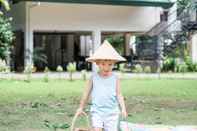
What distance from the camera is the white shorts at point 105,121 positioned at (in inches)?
218

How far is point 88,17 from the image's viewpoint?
2727cm

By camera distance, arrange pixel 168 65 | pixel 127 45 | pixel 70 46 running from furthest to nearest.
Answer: pixel 127 45 → pixel 70 46 → pixel 168 65

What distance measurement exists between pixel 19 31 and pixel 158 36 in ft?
22.4

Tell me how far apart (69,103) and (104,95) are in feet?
20.9

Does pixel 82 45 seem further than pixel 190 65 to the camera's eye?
Yes

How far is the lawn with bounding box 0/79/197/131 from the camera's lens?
9469 mm

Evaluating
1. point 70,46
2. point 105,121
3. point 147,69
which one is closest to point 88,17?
point 70,46

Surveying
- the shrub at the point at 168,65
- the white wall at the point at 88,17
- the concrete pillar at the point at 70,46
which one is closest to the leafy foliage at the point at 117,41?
the concrete pillar at the point at 70,46

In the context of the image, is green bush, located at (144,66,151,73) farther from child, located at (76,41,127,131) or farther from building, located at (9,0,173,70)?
child, located at (76,41,127,131)

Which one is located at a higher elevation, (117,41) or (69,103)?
(117,41)

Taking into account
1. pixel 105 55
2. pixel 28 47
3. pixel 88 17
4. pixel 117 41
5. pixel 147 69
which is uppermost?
pixel 88 17

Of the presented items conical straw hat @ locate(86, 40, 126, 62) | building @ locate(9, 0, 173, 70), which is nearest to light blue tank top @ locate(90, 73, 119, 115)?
conical straw hat @ locate(86, 40, 126, 62)

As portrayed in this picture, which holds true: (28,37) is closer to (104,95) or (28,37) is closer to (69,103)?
(69,103)

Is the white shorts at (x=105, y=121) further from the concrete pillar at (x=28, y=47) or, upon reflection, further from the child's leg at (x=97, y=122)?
the concrete pillar at (x=28, y=47)
